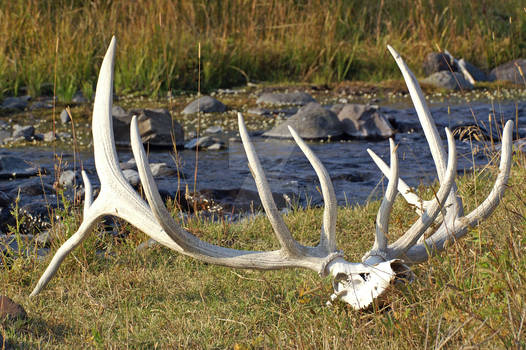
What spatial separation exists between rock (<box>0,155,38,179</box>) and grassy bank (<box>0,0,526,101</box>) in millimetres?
3234

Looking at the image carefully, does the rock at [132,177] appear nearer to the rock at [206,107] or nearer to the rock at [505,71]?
the rock at [206,107]

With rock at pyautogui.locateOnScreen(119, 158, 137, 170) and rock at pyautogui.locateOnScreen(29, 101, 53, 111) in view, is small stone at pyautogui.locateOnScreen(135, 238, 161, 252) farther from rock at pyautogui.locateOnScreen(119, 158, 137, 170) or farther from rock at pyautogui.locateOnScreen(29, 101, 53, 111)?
rock at pyautogui.locateOnScreen(29, 101, 53, 111)

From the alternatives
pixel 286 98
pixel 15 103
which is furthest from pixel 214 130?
pixel 15 103

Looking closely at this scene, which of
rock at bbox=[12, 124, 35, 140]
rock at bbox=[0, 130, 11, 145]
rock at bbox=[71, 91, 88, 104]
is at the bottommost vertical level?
rock at bbox=[71, 91, 88, 104]

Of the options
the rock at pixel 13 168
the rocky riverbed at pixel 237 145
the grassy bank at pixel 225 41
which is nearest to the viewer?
the rocky riverbed at pixel 237 145

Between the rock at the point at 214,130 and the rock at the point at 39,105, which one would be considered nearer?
the rock at the point at 214,130

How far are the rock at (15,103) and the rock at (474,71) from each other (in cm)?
687

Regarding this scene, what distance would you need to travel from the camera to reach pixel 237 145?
7.60 metres

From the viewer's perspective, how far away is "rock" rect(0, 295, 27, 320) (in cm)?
291

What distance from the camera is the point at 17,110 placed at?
9.43m

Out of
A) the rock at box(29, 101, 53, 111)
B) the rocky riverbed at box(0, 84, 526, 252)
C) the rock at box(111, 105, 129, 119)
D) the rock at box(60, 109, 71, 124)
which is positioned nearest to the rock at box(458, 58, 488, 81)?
the rocky riverbed at box(0, 84, 526, 252)

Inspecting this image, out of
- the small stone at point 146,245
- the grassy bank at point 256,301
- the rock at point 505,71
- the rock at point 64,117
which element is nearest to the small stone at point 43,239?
the grassy bank at point 256,301

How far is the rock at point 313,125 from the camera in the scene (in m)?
7.84

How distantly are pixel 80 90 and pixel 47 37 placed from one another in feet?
3.76
